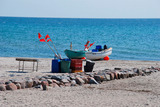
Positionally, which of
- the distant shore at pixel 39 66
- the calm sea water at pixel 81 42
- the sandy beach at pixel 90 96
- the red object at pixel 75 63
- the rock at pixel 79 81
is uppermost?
the red object at pixel 75 63

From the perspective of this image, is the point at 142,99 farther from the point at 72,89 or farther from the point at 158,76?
the point at 158,76

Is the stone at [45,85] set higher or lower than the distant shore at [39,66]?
higher

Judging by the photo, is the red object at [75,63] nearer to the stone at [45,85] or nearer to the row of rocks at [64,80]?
the row of rocks at [64,80]

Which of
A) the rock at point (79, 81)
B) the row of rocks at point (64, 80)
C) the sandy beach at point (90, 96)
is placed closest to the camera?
the sandy beach at point (90, 96)

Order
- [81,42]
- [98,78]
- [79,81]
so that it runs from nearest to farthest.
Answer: [79,81]
[98,78]
[81,42]

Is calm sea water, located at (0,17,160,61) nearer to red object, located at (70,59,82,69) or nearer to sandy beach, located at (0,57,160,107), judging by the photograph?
red object, located at (70,59,82,69)

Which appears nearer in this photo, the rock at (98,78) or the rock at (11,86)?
the rock at (11,86)

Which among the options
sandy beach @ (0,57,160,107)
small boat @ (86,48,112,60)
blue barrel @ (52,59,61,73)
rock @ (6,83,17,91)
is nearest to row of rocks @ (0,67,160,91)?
rock @ (6,83,17,91)

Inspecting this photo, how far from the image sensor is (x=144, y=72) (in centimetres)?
1612

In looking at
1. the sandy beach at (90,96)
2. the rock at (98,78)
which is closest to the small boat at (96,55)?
the rock at (98,78)

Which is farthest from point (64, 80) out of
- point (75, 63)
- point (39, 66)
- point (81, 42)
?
point (81, 42)

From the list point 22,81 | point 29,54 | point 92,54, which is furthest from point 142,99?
point 29,54

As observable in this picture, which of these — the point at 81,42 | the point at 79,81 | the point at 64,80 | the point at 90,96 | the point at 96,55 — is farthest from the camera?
the point at 81,42

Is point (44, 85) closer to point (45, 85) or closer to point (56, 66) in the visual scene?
point (45, 85)
